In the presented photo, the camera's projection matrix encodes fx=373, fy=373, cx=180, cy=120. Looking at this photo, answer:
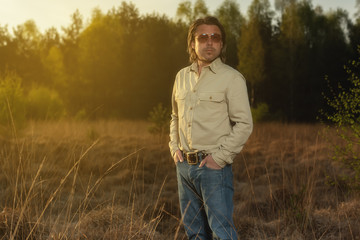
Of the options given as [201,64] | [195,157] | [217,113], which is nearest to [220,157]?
[195,157]

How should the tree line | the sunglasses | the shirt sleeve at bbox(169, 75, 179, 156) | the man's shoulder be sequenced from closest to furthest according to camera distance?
the man's shoulder < the sunglasses < the shirt sleeve at bbox(169, 75, 179, 156) < the tree line

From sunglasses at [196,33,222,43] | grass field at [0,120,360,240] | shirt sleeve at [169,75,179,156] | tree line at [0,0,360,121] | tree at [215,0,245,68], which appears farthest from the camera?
tree at [215,0,245,68]

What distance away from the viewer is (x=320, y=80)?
24.6 meters

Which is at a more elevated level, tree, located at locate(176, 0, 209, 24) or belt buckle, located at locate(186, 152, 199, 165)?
tree, located at locate(176, 0, 209, 24)

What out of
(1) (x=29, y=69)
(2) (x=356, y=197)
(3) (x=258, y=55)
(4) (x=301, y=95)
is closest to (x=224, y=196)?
(2) (x=356, y=197)

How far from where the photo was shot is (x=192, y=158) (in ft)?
7.86

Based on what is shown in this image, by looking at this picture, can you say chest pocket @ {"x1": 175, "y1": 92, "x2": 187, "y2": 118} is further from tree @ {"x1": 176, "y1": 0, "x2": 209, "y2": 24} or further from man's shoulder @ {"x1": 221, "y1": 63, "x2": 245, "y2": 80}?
tree @ {"x1": 176, "y1": 0, "x2": 209, "y2": 24}

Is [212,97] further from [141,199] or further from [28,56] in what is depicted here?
[28,56]

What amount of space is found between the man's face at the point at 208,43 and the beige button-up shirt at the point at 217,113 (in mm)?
54

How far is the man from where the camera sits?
2.32 m

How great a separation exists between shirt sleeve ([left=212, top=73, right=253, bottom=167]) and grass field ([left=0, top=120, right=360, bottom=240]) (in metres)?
0.46

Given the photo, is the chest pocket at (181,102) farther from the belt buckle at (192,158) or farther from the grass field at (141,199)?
the grass field at (141,199)

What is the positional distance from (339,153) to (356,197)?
2.17 feet

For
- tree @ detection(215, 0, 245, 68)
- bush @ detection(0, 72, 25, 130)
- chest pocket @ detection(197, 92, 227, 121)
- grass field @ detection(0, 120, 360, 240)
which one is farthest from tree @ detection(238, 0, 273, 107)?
chest pocket @ detection(197, 92, 227, 121)
